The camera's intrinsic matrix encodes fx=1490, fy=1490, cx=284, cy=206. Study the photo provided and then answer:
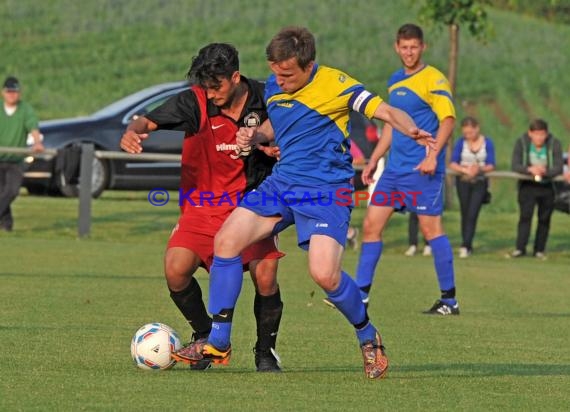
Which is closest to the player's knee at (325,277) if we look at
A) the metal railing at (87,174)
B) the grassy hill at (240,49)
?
the metal railing at (87,174)

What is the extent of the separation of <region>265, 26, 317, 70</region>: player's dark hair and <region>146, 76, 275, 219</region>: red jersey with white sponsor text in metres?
0.41

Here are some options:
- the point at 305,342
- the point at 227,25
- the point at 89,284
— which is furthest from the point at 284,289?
the point at 227,25

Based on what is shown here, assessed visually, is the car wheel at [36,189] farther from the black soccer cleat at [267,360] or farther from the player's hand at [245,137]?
the player's hand at [245,137]

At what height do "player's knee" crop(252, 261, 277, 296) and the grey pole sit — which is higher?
"player's knee" crop(252, 261, 277, 296)

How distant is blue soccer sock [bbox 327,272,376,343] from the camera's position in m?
7.96

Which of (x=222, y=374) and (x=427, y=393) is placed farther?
Result: (x=222, y=374)

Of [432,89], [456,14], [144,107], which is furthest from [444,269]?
[456,14]

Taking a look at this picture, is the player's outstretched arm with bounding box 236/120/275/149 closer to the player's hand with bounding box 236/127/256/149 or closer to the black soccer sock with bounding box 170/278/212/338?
the player's hand with bounding box 236/127/256/149

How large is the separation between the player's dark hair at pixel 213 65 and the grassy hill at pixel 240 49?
3179cm

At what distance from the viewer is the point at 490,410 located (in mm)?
6918

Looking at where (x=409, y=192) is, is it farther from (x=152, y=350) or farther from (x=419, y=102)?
(x=152, y=350)

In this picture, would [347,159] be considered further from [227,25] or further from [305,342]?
[227,25]

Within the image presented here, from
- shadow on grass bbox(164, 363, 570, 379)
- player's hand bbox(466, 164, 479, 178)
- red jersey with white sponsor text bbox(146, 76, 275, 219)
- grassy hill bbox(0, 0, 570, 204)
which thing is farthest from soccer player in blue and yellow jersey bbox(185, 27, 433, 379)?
grassy hill bbox(0, 0, 570, 204)

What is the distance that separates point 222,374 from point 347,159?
135 centimetres
